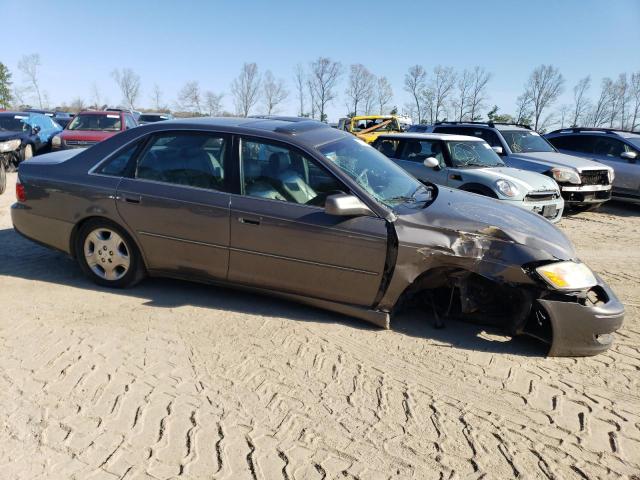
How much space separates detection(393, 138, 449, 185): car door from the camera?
27.6 feet

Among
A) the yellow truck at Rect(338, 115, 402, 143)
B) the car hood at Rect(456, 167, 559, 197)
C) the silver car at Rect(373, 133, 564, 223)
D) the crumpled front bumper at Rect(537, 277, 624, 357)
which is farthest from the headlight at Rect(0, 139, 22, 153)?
the yellow truck at Rect(338, 115, 402, 143)

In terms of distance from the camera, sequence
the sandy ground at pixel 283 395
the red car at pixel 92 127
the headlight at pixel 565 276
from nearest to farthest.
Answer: the sandy ground at pixel 283 395
the headlight at pixel 565 276
the red car at pixel 92 127

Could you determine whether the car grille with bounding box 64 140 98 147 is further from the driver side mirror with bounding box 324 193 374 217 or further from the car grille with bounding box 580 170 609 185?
the car grille with bounding box 580 170 609 185

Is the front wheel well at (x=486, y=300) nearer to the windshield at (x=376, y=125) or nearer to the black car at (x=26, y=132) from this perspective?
the black car at (x=26, y=132)

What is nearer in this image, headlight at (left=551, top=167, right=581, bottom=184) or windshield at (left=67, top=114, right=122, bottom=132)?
headlight at (left=551, top=167, right=581, bottom=184)

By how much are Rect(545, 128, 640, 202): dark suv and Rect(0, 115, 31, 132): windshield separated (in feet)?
47.9

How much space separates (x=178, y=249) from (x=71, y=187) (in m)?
1.28

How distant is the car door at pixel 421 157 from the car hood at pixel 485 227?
430cm

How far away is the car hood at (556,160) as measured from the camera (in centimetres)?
966

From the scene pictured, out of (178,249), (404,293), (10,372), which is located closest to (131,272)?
(178,249)

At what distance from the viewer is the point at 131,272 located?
4645 mm

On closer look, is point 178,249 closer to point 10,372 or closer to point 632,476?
point 10,372

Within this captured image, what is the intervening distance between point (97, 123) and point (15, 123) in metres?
2.56

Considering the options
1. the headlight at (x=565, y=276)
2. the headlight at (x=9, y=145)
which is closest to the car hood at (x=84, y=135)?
the headlight at (x=9, y=145)
